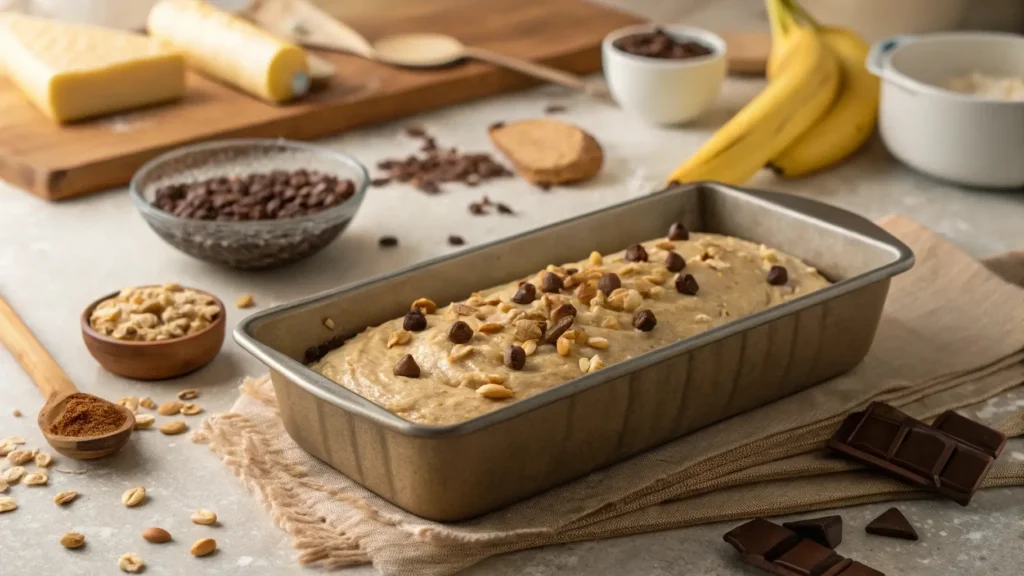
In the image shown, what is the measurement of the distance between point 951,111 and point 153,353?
5.03 feet

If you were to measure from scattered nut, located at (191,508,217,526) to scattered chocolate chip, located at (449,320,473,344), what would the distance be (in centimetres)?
37

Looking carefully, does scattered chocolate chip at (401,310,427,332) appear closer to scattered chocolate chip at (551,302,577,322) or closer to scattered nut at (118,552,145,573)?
scattered chocolate chip at (551,302,577,322)

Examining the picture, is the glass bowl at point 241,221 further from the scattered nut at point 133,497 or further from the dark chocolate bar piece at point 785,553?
the dark chocolate bar piece at point 785,553

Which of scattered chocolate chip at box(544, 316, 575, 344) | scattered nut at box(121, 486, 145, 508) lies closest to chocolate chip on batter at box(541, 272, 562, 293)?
scattered chocolate chip at box(544, 316, 575, 344)

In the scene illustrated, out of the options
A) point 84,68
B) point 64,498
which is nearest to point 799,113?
point 84,68

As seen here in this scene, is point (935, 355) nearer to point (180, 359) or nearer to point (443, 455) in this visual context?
point (443, 455)

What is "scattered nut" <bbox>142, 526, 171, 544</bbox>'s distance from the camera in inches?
58.6

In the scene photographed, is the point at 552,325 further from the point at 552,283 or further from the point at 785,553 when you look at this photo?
the point at 785,553

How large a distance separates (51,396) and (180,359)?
0.63 ft

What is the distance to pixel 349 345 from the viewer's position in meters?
1.66

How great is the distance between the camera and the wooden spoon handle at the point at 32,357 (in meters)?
1.75

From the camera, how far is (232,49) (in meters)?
2.81

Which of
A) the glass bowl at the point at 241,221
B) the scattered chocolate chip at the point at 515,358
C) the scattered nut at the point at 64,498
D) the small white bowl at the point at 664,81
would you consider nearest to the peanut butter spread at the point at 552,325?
the scattered chocolate chip at the point at 515,358

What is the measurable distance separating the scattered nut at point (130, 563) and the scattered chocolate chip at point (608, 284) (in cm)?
69
